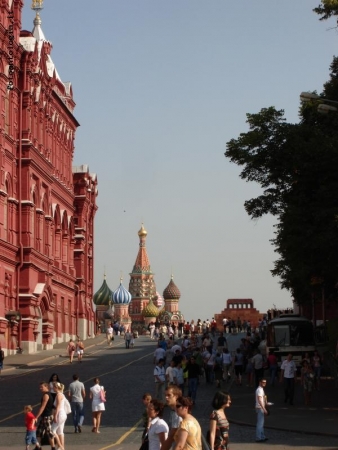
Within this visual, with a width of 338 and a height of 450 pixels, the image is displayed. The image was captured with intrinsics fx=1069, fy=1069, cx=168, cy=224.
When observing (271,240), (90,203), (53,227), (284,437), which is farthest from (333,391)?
(90,203)

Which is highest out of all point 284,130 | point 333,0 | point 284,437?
point 333,0

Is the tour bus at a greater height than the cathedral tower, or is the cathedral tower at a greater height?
the cathedral tower

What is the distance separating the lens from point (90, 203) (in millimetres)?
98250

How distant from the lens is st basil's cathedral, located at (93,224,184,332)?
15675cm

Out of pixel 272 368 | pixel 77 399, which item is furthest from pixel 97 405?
pixel 272 368

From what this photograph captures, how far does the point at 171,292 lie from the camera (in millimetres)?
175250

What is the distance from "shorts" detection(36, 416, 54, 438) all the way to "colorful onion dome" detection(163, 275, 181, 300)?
151 metres

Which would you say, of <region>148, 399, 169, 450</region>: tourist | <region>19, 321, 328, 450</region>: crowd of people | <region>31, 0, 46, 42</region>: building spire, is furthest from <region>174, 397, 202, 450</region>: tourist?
<region>31, 0, 46, 42</region>: building spire

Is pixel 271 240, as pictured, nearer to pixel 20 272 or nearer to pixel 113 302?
pixel 20 272

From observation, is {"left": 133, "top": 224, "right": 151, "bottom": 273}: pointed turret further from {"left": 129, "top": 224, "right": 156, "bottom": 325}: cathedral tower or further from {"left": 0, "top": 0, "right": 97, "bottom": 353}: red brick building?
{"left": 0, "top": 0, "right": 97, "bottom": 353}: red brick building

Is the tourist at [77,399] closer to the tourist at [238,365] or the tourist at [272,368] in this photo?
the tourist at [272,368]

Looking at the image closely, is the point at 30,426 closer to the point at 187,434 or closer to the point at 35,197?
the point at 187,434

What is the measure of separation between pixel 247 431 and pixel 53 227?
5232cm

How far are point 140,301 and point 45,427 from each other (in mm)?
159245
